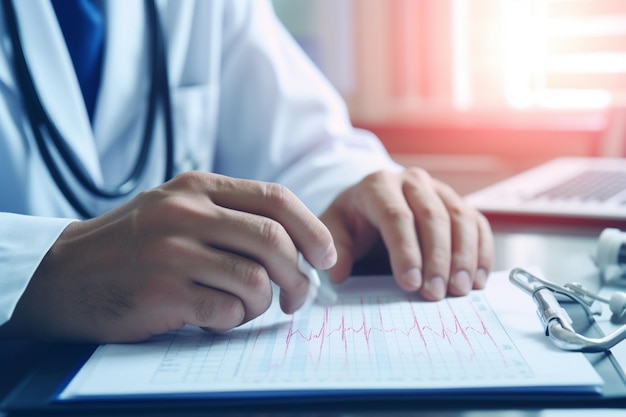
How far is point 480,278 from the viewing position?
2.04 ft

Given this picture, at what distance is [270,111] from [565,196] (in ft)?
1.38

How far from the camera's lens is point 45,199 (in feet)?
2.65

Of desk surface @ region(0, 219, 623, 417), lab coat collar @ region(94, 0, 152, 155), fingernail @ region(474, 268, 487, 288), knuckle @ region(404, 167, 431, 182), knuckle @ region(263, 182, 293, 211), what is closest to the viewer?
desk surface @ region(0, 219, 623, 417)

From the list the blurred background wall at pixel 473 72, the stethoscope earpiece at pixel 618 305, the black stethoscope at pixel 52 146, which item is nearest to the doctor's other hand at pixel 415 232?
the stethoscope earpiece at pixel 618 305

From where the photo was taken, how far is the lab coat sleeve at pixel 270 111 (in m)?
1.00

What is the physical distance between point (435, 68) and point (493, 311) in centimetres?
125

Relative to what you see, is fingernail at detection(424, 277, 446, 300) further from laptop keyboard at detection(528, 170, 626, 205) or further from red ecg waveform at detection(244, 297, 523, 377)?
laptop keyboard at detection(528, 170, 626, 205)

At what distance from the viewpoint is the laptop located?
3.01 ft

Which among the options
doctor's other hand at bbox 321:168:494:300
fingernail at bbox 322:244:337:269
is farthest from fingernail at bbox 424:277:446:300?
fingernail at bbox 322:244:337:269

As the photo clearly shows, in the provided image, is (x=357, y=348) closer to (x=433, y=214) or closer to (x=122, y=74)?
(x=433, y=214)

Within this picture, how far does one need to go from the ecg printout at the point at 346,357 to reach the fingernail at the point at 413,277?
0.10 feet

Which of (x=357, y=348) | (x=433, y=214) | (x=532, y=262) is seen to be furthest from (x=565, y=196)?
(x=357, y=348)

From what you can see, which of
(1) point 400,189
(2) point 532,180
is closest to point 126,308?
(1) point 400,189

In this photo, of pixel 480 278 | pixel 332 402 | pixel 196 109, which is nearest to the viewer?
pixel 332 402
